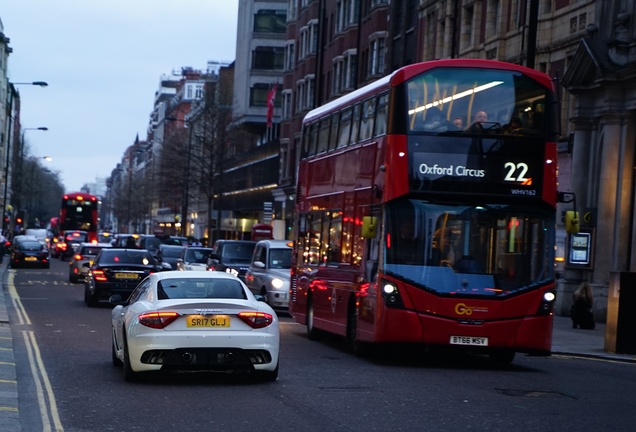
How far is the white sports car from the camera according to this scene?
14.5 metres

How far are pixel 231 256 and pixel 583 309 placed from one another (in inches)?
442

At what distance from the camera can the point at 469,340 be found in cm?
1833

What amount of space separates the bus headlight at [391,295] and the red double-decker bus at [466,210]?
0.01 metres

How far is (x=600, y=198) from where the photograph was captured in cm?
3478

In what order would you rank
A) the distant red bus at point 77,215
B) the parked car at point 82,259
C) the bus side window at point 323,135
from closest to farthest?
the bus side window at point 323,135, the parked car at point 82,259, the distant red bus at point 77,215

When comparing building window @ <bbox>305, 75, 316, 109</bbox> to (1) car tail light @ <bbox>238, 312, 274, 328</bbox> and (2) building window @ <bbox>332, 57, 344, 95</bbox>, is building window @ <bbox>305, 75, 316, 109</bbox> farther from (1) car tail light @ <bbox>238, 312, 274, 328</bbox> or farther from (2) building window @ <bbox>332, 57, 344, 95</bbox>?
(1) car tail light @ <bbox>238, 312, 274, 328</bbox>

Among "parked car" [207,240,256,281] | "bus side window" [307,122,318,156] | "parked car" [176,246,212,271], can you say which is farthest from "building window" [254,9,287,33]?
"bus side window" [307,122,318,156]

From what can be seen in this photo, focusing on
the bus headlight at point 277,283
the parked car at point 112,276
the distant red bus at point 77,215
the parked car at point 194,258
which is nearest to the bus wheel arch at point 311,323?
the bus headlight at point 277,283

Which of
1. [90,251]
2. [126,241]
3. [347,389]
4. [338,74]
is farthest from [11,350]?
[126,241]

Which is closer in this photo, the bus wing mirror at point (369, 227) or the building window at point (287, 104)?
the bus wing mirror at point (369, 227)

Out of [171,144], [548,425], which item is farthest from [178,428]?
[171,144]

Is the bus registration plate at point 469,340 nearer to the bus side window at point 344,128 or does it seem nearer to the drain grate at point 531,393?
the drain grate at point 531,393

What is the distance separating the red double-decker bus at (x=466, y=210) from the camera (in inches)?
721

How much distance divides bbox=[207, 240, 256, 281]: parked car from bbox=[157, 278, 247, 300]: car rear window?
21.1 meters
